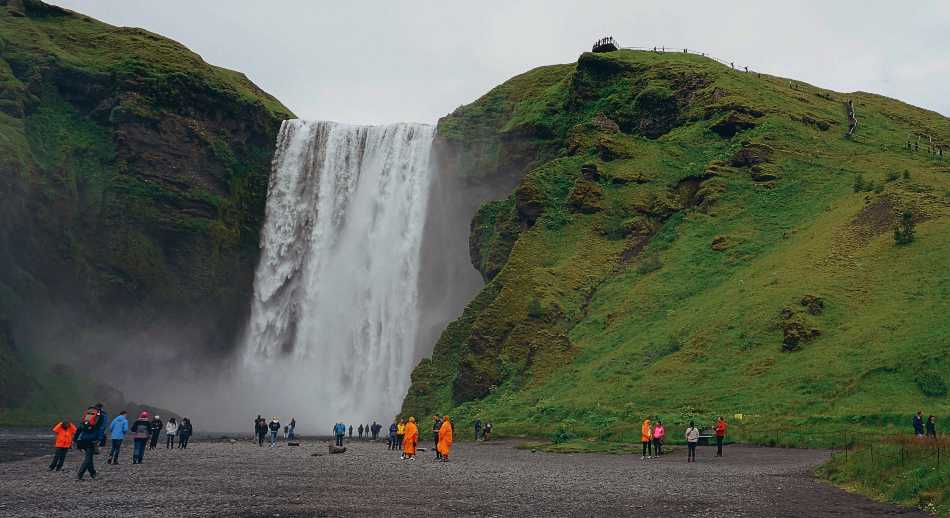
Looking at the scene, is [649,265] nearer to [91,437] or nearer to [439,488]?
[439,488]

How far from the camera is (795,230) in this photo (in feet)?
192

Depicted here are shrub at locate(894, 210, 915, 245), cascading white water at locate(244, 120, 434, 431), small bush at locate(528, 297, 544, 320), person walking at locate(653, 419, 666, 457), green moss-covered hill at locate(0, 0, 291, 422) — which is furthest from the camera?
green moss-covered hill at locate(0, 0, 291, 422)

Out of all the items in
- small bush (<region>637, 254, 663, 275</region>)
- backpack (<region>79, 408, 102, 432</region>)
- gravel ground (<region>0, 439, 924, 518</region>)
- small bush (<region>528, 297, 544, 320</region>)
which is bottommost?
gravel ground (<region>0, 439, 924, 518</region>)

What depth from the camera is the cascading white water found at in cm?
7444

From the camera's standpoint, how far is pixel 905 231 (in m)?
51.2

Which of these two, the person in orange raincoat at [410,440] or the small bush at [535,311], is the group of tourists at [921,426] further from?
the small bush at [535,311]

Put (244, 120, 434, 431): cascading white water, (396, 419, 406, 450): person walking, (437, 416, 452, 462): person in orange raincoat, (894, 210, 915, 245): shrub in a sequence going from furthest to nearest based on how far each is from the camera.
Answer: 1. (244, 120, 434, 431): cascading white water
2. (894, 210, 915, 245): shrub
3. (396, 419, 406, 450): person walking
4. (437, 416, 452, 462): person in orange raincoat

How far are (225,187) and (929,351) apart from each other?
65.3 m

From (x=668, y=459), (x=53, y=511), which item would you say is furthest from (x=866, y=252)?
(x=53, y=511)

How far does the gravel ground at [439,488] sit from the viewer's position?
1778 cm

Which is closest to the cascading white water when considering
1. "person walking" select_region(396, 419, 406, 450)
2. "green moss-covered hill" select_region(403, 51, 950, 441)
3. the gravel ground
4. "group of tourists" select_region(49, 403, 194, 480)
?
"green moss-covered hill" select_region(403, 51, 950, 441)

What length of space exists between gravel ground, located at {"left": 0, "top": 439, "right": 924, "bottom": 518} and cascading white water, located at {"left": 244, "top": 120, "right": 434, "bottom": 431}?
39.8m

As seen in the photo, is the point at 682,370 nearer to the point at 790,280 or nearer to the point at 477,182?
the point at 790,280

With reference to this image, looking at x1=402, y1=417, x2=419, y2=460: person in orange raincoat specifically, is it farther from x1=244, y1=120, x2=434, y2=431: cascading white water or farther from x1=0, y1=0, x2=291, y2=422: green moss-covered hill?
x1=0, y1=0, x2=291, y2=422: green moss-covered hill
